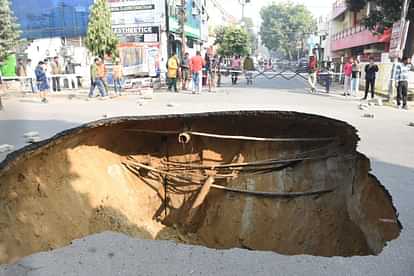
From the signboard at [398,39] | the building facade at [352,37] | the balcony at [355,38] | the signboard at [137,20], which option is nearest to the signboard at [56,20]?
the signboard at [137,20]

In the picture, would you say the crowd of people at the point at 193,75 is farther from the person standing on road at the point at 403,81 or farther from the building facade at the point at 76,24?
the building facade at the point at 76,24

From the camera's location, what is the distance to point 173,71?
17.4m

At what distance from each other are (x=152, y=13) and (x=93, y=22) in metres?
8.70

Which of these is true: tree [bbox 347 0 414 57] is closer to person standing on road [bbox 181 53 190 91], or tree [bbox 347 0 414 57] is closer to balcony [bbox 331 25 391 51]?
balcony [bbox 331 25 391 51]

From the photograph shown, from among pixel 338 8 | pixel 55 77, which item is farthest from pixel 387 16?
pixel 338 8

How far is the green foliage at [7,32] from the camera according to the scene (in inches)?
741

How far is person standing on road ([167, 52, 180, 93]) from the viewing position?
16967 millimetres

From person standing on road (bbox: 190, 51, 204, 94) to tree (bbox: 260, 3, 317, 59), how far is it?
62343 millimetres

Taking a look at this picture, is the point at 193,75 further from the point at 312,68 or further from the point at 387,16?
the point at 387,16

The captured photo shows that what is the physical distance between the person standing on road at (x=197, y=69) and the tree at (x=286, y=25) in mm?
62343

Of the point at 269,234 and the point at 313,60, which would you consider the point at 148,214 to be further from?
the point at 313,60

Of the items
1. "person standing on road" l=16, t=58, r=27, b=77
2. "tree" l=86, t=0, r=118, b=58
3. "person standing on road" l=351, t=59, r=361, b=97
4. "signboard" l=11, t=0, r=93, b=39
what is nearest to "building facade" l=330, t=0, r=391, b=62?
"person standing on road" l=351, t=59, r=361, b=97

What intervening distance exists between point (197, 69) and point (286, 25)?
6628 cm

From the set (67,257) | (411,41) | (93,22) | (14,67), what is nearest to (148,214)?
(67,257)
